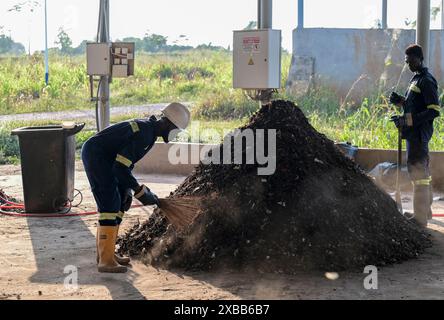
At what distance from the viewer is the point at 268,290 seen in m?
7.06

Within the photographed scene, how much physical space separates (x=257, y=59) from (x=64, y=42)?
1911 inches

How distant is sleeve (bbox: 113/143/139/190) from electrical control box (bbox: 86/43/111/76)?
532 cm

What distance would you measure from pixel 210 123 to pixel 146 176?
17.9ft

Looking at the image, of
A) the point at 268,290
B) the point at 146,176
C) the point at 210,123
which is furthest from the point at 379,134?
the point at 268,290

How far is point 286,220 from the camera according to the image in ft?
26.1

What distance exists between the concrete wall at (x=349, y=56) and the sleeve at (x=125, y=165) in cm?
1509

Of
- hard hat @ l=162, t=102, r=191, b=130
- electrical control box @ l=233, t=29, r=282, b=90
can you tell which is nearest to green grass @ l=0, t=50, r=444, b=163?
electrical control box @ l=233, t=29, r=282, b=90

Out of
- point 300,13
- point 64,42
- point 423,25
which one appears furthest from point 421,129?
point 64,42

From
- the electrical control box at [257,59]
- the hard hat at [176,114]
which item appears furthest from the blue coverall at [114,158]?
the electrical control box at [257,59]

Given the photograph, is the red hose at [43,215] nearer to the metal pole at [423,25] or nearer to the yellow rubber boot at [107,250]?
the yellow rubber boot at [107,250]

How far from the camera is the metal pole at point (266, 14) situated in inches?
476

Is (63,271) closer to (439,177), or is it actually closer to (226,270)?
(226,270)

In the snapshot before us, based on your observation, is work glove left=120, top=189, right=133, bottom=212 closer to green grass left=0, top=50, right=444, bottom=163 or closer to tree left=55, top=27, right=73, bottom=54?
green grass left=0, top=50, right=444, bottom=163

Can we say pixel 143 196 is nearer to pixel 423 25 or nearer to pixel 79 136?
pixel 423 25
